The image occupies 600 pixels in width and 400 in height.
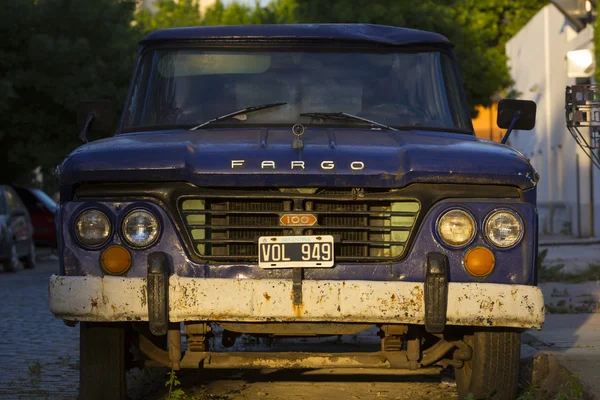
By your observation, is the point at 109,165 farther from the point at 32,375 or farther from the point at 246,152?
the point at 32,375

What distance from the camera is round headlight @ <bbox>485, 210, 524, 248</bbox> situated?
6242mm

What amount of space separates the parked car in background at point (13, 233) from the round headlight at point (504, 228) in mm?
17783

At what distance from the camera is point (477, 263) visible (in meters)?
6.20

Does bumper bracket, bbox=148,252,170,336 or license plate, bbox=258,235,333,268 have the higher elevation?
license plate, bbox=258,235,333,268

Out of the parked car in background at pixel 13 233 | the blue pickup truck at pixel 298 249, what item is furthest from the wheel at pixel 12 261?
the blue pickup truck at pixel 298 249

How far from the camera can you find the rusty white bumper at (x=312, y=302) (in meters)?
6.04

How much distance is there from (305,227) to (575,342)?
3.72 meters

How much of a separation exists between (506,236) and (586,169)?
26965 mm

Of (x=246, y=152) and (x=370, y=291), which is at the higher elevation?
(x=246, y=152)

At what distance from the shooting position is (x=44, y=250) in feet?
120

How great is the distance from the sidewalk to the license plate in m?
1.78

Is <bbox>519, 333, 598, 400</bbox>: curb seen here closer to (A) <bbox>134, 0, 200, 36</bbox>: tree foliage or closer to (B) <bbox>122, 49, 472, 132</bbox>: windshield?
(B) <bbox>122, 49, 472, 132</bbox>: windshield

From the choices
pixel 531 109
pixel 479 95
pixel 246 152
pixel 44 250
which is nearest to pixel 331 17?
pixel 479 95

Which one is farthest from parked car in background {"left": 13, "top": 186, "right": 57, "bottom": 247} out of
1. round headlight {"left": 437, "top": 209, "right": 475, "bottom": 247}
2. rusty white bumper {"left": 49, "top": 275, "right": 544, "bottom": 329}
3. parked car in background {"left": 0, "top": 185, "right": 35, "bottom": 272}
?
round headlight {"left": 437, "top": 209, "right": 475, "bottom": 247}
